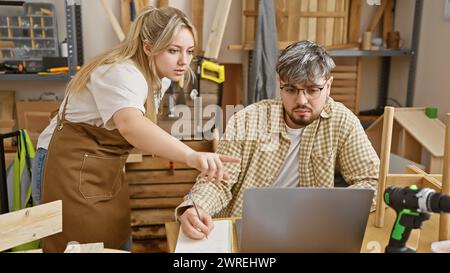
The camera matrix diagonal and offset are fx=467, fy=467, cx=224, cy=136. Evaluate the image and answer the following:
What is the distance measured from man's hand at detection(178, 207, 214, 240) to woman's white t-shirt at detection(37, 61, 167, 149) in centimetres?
28

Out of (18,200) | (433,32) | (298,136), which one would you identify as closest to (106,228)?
(298,136)

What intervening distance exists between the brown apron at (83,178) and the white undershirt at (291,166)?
1.74ft

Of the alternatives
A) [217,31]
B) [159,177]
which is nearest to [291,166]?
[159,177]

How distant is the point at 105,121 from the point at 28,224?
0.35 meters

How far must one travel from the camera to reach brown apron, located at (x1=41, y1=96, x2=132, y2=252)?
1394 mm

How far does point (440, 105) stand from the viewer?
8.70 feet

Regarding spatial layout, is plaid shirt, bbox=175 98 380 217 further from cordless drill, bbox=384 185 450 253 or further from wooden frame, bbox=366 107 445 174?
wooden frame, bbox=366 107 445 174

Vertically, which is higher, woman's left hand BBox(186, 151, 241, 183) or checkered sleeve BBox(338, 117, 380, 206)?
woman's left hand BBox(186, 151, 241, 183)

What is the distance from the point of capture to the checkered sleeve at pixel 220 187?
53.0 inches

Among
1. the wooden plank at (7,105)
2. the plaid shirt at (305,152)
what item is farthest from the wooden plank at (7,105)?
the plaid shirt at (305,152)

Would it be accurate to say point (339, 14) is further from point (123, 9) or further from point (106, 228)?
point (106, 228)

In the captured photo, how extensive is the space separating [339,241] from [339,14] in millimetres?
2386

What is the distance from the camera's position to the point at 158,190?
2.63m

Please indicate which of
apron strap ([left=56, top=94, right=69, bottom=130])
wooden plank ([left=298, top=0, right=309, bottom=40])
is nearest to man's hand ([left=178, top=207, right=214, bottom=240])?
apron strap ([left=56, top=94, right=69, bottom=130])
